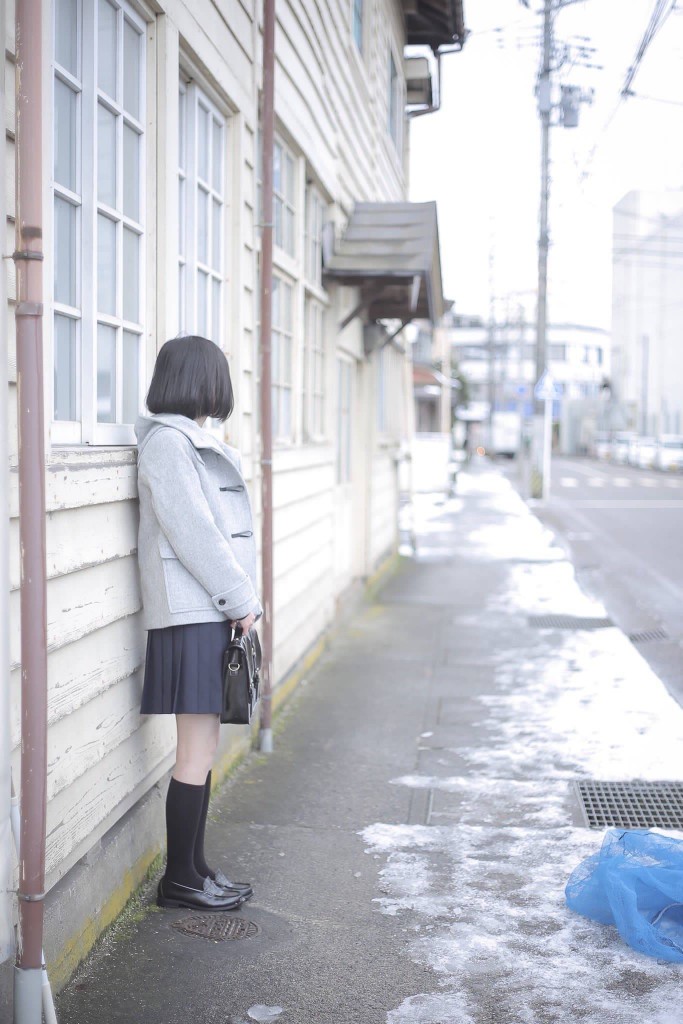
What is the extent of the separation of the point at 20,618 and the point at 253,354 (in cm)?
333

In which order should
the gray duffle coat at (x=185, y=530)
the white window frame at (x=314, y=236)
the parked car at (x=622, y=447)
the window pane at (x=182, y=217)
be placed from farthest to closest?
the parked car at (x=622, y=447) < the white window frame at (x=314, y=236) < the window pane at (x=182, y=217) < the gray duffle coat at (x=185, y=530)

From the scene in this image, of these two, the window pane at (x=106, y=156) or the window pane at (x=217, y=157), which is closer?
the window pane at (x=106, y=156)

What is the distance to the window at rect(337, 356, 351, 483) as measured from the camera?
32.1ft

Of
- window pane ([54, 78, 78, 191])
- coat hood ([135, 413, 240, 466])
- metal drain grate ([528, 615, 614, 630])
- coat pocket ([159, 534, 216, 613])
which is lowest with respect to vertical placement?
metal drain grate ([528, 615, 614, 630])

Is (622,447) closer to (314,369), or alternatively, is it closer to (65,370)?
(314,369)

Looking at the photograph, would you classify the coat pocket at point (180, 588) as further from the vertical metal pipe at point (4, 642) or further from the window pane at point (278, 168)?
the window pane at point (278, 168)

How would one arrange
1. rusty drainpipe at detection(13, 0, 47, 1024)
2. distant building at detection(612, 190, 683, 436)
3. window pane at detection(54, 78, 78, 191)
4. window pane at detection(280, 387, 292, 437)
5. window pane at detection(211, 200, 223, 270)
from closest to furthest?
rusty drainpipe at detection(13, 0, 47, 1024), window pane at detection(54, 78, 78, 191), window pane at detection(211, 200, 223, 270), window pane at detection(280, 387, 292, 437), distant building at detection(612, 190, 683, 436)

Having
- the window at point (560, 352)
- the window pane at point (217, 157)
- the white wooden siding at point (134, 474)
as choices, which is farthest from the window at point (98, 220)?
the window at point (560, 352)

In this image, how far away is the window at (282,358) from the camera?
6.67 m

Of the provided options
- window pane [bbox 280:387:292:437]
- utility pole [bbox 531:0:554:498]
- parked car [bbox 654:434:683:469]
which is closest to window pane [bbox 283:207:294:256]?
window pane [bbox 280:387:292:437]

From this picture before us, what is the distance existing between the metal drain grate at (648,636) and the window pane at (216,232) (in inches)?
214

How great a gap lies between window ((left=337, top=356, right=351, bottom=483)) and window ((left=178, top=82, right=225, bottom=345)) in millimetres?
4319

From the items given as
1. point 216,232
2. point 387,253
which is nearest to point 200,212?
point 216,232

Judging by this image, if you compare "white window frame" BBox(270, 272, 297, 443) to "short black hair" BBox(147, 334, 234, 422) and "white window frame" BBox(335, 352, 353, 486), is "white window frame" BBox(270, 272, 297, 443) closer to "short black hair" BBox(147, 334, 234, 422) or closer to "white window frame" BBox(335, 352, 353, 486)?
"white window frame" BBox(335, 352, 353, 486)
